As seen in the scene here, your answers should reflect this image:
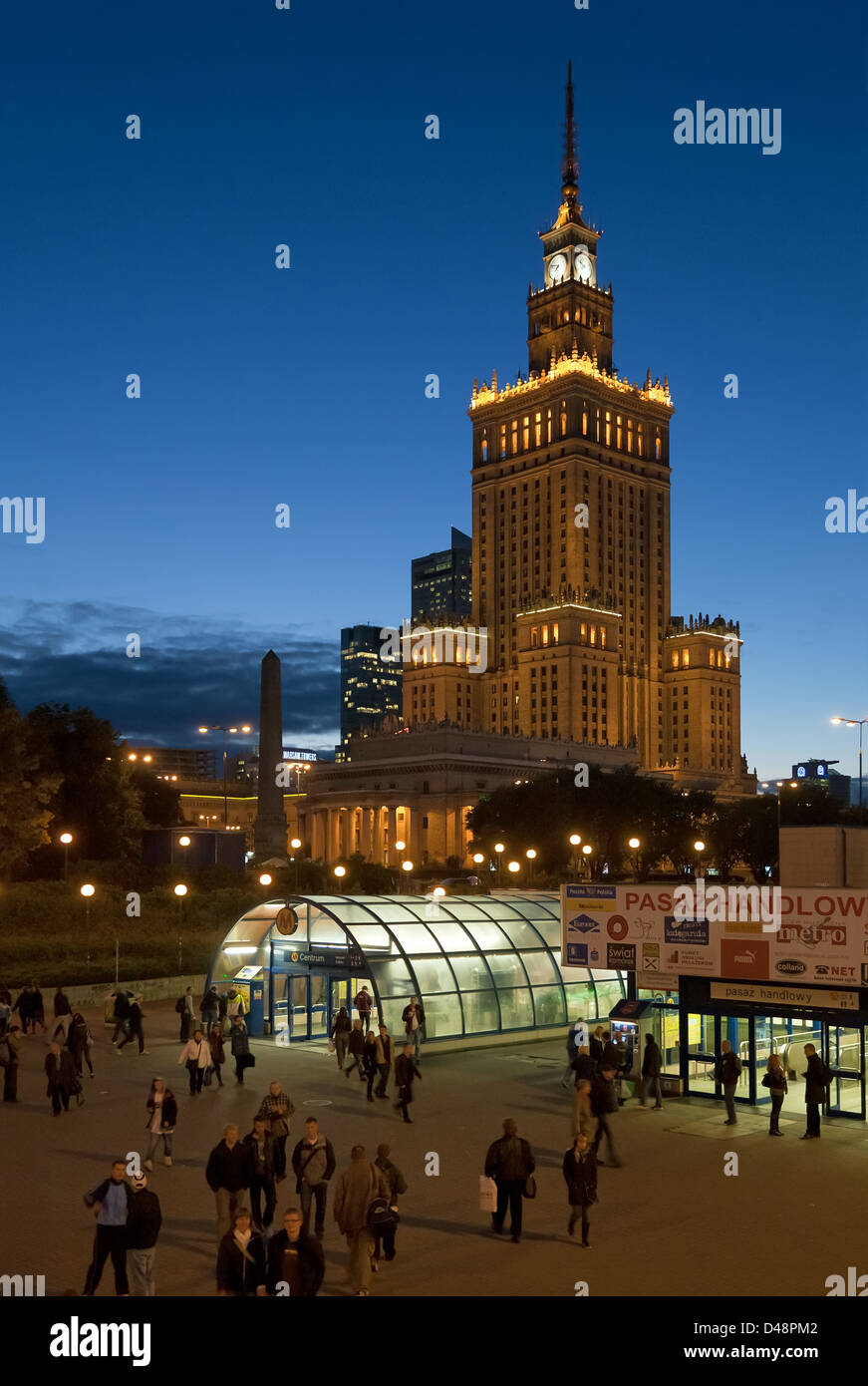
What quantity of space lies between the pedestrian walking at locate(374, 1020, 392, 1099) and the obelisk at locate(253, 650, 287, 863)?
38711 millimetres

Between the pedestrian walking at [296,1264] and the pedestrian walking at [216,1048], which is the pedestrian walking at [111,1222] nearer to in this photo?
the pedestrian walking at [296,1264]

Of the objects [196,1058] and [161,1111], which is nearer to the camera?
[161,1111]

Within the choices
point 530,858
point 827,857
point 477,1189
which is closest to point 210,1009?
point 477,1189

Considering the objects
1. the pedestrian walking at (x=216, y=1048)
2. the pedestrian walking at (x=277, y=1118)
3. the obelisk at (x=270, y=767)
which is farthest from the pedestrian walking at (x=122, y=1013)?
the obelisk at (x=270, y=767)

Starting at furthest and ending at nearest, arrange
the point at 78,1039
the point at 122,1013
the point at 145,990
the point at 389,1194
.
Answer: the point at 145,990, the point at 122,1013, the point at 78,1039, the point at 389,1194

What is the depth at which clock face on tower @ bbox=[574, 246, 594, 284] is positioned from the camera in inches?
7520

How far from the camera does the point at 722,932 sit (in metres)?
24.0

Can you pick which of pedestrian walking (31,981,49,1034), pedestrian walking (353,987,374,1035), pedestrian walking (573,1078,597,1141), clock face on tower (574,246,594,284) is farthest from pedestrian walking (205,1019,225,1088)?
clock face on tower (574,246,594,284)

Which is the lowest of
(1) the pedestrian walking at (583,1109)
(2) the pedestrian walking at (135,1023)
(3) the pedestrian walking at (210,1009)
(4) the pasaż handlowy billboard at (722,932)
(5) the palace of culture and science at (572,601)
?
(2) the pedestrian walking at (135,1023)

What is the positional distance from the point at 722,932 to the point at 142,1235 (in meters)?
14.7

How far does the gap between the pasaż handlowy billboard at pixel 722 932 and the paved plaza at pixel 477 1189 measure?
2.76 metres

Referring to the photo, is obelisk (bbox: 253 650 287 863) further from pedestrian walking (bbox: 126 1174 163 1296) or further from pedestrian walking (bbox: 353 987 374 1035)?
pedestrian walking (bbox: 126 1174 163 1296)

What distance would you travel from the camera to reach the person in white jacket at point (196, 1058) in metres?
24.3

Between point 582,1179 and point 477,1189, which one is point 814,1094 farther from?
point 582,1179
